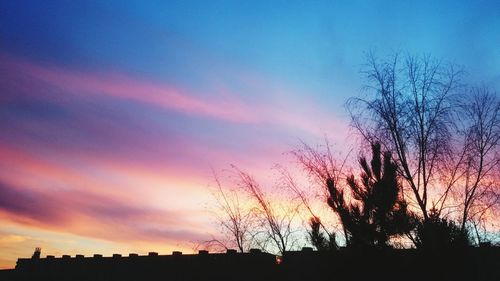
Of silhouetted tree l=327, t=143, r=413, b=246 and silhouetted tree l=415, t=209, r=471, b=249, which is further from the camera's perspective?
silhouetted tree l=327, t=143, r=413, b=246

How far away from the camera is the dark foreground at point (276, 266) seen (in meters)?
15.5

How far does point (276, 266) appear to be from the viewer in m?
23.4

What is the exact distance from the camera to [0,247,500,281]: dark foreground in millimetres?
15500

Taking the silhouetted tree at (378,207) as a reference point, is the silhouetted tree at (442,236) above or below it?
below

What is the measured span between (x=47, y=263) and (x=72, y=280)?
10.8 feet

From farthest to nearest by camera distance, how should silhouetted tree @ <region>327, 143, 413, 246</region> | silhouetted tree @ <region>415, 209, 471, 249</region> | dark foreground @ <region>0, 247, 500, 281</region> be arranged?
silhouetted tree @ <region>327, 143, 413, 246</region> < dark foreground @ <region>0, 247, 500, 281</region> < silhouetted tree @ <region>415, 209, 471, 249</region>

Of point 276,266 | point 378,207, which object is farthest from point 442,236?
point 276,266

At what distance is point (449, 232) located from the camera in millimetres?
14789

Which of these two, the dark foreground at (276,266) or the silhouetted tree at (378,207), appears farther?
the silhouetted tree at (378,207)

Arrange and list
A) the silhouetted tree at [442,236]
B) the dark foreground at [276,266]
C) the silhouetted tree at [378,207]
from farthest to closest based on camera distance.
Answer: the silhouetted tree at [378,207] < the dark foreground at [276,266] < the silhouetted tree at [442,236]

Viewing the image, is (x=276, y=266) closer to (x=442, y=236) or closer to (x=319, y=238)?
(x=319, y=238)

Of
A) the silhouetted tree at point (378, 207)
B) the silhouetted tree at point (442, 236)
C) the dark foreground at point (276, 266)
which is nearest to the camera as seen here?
the silhouetted tree at point (442, 236)

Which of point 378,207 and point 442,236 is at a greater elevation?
point 378,207

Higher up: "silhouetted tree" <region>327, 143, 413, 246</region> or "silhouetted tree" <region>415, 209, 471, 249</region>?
"silhouetted tree" <region>327, 143, 413, 246</region>
